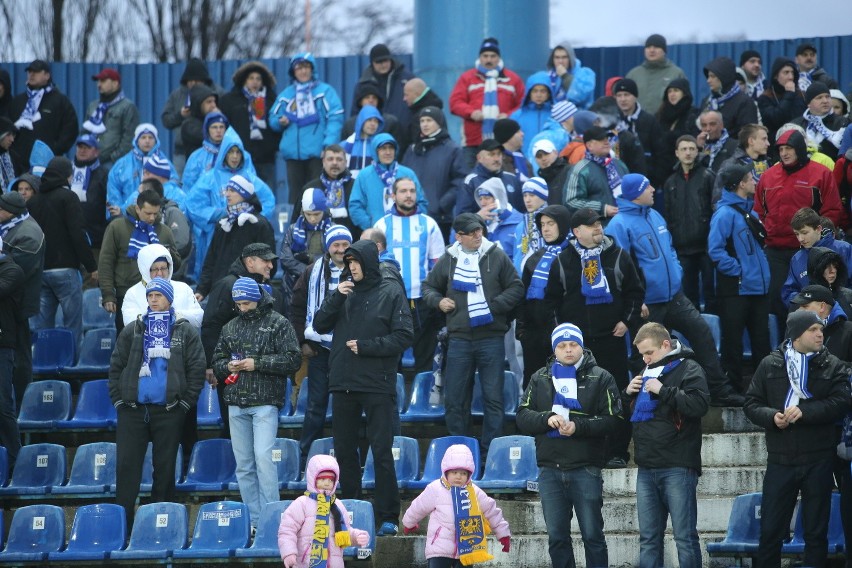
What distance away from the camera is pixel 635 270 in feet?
36.3

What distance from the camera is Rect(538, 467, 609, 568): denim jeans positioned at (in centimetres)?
959

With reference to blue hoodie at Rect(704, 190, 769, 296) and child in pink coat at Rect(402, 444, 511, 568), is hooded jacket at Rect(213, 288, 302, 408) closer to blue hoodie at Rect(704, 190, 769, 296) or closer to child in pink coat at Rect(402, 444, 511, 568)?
child in pink coat at Rect(402, 444, 511, 568)

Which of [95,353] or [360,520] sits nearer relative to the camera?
[360,520]

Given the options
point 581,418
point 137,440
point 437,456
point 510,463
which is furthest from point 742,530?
point 137,440

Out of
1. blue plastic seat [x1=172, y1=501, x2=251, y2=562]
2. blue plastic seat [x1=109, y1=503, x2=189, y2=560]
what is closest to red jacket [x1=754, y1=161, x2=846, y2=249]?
blue plastic seat [x1=172, y1=501, x2=251, y2=562]

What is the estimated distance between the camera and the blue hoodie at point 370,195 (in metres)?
13.8

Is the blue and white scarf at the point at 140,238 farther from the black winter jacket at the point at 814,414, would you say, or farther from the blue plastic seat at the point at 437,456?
the black winter jacket at the point at 814,414

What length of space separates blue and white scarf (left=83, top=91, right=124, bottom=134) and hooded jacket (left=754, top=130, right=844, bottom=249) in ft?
24.5

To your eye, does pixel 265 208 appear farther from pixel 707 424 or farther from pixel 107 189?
pixel 707 424

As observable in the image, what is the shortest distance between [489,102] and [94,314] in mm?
4460

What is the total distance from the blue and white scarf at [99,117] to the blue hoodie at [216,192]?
2571 millimetres

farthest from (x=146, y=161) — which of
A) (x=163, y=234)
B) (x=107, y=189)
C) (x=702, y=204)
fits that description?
(x=702, y=204)

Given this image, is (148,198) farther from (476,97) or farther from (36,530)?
(476,97)

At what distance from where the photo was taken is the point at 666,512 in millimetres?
9578
